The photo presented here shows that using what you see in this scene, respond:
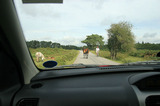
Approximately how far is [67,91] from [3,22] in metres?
1.50

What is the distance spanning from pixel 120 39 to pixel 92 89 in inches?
125

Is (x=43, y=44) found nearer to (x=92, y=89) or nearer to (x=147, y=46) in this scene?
(x=92, y=89)

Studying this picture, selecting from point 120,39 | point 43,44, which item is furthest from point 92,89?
point 120,39

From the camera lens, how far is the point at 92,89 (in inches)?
92.0

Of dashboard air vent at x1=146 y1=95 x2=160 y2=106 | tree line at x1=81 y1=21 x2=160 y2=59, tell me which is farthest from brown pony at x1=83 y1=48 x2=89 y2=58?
dashboard air vent at x1=146 y1=95 x2=160 y2=106

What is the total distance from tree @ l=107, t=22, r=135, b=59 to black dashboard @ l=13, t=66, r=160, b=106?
6.30 ft

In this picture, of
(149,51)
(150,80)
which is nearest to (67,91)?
(150,80)

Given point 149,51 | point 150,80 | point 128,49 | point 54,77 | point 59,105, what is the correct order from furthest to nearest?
point 128,49, point 149,51, point 54,77, point 150,80, point 59,105

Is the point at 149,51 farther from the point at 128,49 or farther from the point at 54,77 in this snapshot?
the point at 54,77

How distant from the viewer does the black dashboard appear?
85.0 inches

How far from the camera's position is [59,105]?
2.13 meters

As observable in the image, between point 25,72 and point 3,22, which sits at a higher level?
point 3,22

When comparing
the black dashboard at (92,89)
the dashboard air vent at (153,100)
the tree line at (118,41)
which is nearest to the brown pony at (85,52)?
the tree line at (118,41)

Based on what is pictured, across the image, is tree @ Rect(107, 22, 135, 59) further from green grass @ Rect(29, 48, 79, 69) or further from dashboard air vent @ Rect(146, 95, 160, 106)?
dashboard air vent @ Rect(146, 95, 160, 106)
